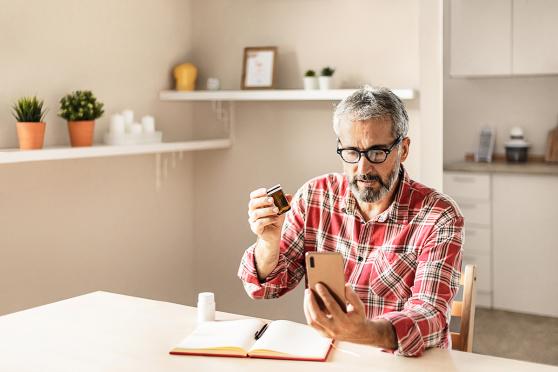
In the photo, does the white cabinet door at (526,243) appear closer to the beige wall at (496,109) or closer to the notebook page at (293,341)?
the beige wall at (496,109)

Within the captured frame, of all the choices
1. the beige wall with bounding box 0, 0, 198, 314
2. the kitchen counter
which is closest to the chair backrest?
the beige wall with bounding box 0, 0, 198, 314

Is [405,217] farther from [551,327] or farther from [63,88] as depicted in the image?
[551,327]

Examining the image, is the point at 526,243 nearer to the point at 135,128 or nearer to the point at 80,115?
the point at 135,128

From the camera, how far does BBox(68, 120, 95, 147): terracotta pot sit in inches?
119

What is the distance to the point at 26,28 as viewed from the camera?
2.95 meters

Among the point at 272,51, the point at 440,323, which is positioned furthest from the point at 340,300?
the point at 272,51

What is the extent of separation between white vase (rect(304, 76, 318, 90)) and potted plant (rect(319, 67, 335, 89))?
0.14ft

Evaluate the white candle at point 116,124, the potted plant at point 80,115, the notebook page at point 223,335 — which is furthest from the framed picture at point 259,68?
the notebook page at point 223,335

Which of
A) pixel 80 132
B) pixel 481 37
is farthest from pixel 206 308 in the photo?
pixel 481 37

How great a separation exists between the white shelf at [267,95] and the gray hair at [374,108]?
119 centimetres

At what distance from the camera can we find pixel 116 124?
3250mm

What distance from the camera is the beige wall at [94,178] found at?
2938 mm

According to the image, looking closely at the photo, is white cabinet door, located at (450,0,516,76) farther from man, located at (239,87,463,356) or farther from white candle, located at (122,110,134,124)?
man, located at (239,87,463,356)

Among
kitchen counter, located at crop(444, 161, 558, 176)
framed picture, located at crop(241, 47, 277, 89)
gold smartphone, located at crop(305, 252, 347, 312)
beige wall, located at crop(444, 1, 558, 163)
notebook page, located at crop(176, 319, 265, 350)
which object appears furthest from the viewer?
beige wall, located at crop(444, 1, 558, 163)
